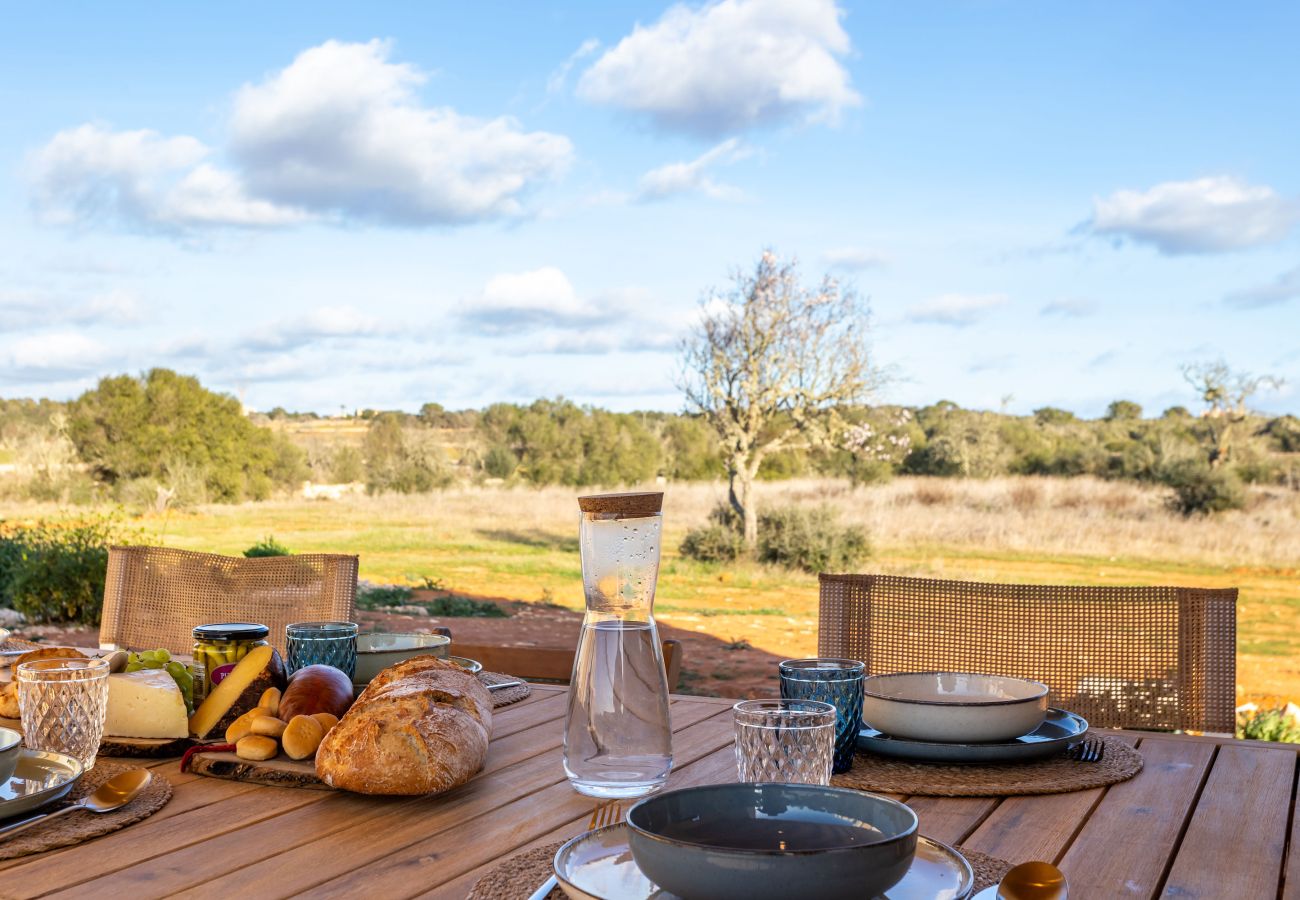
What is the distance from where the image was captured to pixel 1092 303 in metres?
23.7

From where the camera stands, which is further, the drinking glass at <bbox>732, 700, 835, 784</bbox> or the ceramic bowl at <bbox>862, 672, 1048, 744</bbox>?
the ceramic bowl at <bbox>862, 672, 1048, 744</bbox>

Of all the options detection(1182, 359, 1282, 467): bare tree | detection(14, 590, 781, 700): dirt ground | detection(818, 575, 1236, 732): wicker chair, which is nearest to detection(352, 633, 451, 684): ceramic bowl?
detection(818, 575, 1236, 732): wicker chair

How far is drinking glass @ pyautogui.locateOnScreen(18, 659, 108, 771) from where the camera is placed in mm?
989

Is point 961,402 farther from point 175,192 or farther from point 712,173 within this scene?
point 175,192

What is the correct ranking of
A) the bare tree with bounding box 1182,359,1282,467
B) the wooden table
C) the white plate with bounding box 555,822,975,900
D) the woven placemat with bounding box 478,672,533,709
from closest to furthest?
1. the white plate with bounding box 555,822,975,900
2. the wooden table
3. the woven placemat with bounding box 478,672,533,709
4. the bare tree with bounding box 1182,359,1282,467

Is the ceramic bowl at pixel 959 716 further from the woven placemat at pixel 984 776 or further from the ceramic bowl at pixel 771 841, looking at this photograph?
the ceramic bowl at pixel 771 841

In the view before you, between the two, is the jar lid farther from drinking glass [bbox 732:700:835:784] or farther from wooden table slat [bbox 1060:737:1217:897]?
wooden table slat [bbox 1060:737:1217:897]

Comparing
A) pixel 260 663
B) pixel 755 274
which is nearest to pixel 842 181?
pixel 755 274

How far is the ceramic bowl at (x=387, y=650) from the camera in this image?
134 centimetres

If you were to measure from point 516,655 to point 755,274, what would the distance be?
10.5 metres

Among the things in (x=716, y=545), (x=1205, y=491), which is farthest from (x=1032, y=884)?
(x=1205, y=491)

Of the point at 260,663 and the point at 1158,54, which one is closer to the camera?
the point at 260,663

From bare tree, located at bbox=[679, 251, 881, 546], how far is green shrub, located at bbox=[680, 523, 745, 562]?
16 cm

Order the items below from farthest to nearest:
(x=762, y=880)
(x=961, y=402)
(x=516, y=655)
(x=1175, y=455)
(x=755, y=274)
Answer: (x=961, y=402)
(x=1175, y=455)
(x=755, y=274)
(x=516, y=655)
(x=762, y=880)
